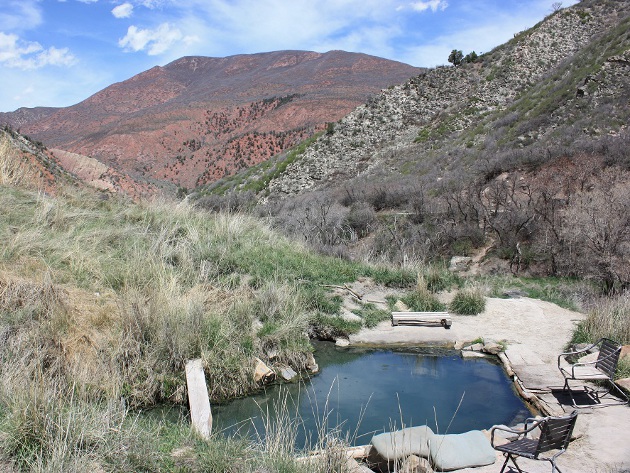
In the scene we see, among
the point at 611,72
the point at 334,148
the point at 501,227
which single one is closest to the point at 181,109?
the point at 334,148

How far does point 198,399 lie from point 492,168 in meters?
16.0

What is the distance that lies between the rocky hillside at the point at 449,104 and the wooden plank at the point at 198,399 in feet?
67.2

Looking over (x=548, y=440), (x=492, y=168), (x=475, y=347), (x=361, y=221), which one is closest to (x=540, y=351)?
(x=475, y=347)

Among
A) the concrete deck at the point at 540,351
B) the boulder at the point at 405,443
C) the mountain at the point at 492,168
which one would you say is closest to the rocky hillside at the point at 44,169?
the mountain at the point at 492,168

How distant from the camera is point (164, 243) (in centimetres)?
933

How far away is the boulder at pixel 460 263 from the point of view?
559 inches

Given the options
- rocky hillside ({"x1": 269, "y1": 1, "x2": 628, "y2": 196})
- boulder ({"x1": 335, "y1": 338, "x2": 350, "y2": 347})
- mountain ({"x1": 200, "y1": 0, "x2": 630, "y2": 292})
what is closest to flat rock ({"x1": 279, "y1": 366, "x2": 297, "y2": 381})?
boulder ({"x1": 335, "y1": 338, "x2": 350, "y2": 347})

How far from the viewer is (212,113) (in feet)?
264

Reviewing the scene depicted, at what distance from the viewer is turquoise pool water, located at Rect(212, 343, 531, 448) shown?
235 inches

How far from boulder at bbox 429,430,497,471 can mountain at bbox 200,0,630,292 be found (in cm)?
741

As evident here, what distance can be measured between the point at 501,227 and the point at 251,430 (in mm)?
11193

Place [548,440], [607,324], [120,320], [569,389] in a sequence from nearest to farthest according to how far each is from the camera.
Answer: [548,440] → [569,389] → [120,320] → [607,324]

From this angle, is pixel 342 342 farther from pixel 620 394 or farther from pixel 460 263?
pixel 460 263

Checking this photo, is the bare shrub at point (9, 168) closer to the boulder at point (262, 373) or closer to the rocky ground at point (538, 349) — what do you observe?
the boulder at point (262, 373)
